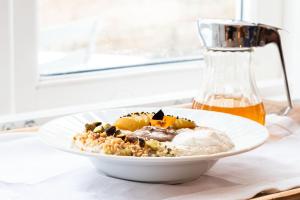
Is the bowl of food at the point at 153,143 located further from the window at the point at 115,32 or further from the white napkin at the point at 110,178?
the window at the point at 115,32

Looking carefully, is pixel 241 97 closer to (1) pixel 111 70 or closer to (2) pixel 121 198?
(2) pixel 121 198

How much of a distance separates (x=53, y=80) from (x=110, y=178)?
0.65 m

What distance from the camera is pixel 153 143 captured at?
2.97 feet

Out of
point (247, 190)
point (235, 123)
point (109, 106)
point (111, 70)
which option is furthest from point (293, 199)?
point (111, 70)

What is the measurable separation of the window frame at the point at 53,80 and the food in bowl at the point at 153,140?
1.71 ft

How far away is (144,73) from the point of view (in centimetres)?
169

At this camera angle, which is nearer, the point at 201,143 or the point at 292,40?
the point at 201,143

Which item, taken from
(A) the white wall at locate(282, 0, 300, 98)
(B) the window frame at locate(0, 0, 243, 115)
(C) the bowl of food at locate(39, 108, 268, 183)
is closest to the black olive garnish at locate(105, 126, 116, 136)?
(C) the bowl of food at locate(39, 108, 268, 183)

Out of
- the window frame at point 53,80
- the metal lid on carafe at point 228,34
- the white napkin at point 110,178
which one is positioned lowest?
the white napkin at point 110,178

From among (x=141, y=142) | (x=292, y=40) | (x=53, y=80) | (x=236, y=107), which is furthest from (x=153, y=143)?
(x=292, y=40)

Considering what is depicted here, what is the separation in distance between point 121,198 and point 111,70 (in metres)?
0.81

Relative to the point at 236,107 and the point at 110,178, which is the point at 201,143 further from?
the point at 236,107

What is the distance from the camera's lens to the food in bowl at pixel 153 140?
893mm

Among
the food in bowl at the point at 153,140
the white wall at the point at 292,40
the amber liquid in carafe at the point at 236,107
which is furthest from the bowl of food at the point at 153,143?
the white wall at the point at 292,40
